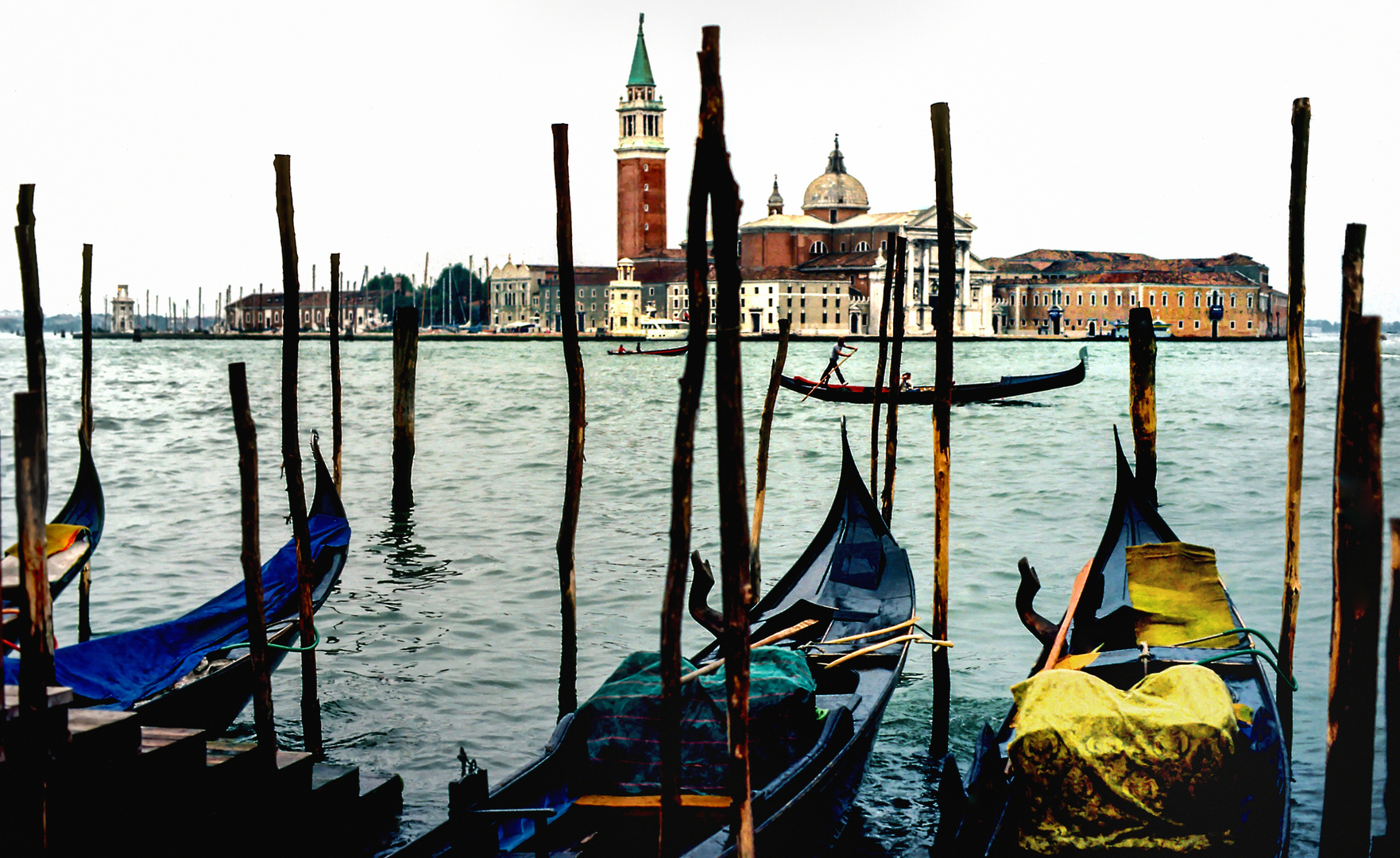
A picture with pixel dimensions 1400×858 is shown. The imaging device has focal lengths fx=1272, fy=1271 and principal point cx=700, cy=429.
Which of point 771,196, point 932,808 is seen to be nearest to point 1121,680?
point 932,808

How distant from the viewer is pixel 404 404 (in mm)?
9438

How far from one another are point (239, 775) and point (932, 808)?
6.64 feet

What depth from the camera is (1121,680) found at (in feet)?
12.3

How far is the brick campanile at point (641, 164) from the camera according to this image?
54.2 meters

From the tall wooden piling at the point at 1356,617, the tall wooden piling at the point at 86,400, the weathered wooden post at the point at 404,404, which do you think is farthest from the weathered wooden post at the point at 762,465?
the weathered wooden post at the point at 404,404

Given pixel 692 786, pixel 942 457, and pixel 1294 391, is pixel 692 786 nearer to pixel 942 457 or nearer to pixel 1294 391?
pixel 942 457

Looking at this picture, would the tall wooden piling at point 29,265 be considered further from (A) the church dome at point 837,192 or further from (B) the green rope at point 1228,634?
(A) the church dome at point 837,192

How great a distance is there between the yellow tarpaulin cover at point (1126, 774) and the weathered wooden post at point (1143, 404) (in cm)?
247

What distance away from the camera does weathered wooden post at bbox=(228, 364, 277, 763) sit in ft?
10.7

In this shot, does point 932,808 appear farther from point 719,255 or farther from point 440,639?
point 440,639

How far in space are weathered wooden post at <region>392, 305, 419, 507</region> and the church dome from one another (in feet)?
155

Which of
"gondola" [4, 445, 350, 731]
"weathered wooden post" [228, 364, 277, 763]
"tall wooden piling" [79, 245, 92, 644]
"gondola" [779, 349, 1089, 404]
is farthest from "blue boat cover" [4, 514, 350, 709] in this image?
"gondola" [779, 349, 1089, 404]

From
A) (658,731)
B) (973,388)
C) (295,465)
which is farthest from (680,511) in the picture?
(973,388)

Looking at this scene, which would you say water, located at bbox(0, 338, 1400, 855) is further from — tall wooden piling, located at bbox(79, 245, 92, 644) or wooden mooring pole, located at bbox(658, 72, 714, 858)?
wooden mooring pole, located at bbox(658, 72, 714, 858)
